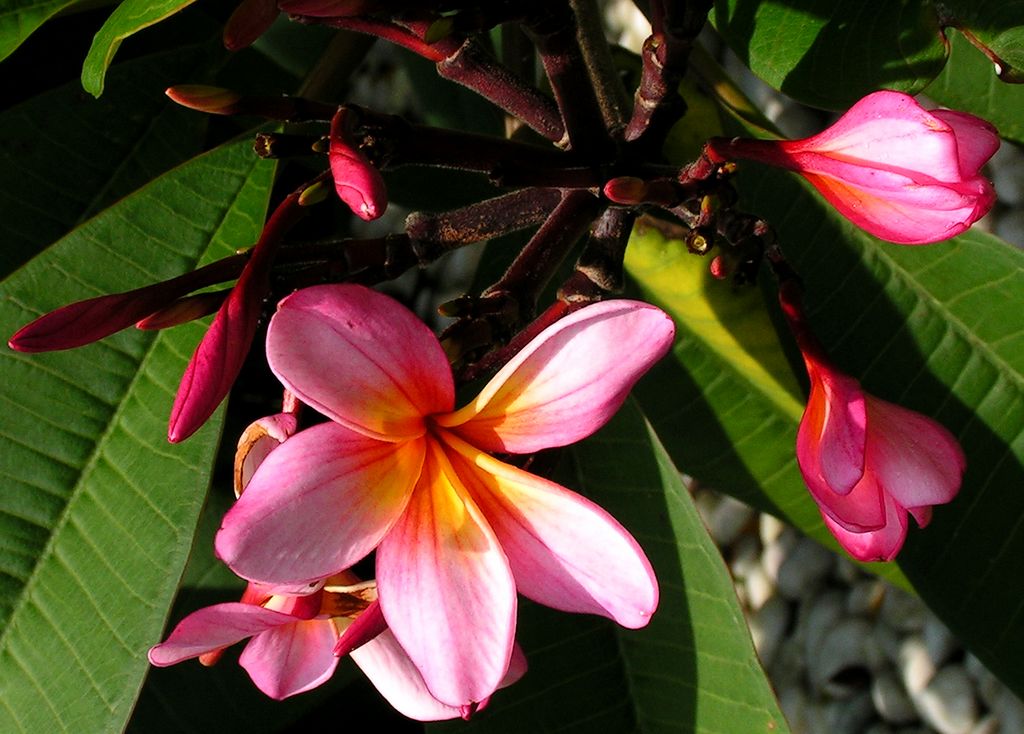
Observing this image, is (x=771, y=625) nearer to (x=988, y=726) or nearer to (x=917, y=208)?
(x=988, y=726)

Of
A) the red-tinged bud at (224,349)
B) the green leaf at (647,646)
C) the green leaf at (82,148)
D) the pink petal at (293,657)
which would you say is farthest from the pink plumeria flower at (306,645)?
the green leaf at (82,148)

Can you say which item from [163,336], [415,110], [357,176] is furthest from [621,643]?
[415,110]

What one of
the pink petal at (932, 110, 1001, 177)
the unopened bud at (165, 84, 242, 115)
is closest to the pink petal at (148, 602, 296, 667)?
the unopened bud at (165, 84, 242, 115)

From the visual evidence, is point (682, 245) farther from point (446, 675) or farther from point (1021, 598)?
point (446, 675)

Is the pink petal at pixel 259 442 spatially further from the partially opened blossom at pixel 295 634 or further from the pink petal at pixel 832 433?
the pink petal at pixel 832 433

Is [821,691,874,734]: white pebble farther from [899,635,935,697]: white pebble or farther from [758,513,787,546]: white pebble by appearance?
[758,513,787,546]: white pebble

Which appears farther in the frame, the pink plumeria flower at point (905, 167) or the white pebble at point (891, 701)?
the white pebble at point (891, 701)
